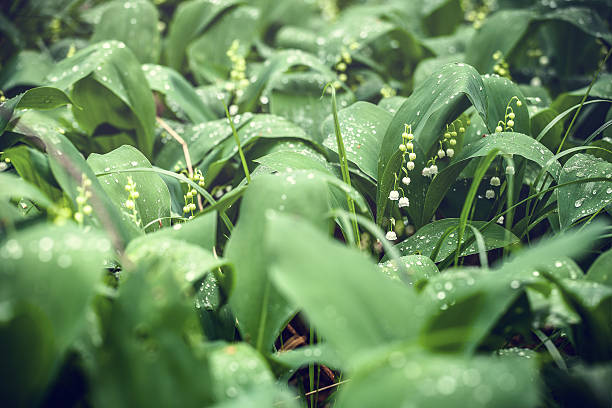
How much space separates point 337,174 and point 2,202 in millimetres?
590

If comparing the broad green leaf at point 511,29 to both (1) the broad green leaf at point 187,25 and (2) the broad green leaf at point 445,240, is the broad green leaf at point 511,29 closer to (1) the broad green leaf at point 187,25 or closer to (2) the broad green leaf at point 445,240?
(2) the broad green leaf at point 445,240

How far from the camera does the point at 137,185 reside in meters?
0.81

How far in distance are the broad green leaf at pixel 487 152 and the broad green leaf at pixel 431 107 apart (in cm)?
6

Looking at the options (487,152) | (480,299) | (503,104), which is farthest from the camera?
(503,104)

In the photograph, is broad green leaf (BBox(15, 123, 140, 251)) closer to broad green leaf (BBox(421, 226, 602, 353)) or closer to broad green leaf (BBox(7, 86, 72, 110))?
broad green leaf (BBox(7, 86, 72, 110))

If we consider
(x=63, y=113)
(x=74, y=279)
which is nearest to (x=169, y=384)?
(x=74, y=279)

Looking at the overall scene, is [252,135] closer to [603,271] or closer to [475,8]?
[603,271]

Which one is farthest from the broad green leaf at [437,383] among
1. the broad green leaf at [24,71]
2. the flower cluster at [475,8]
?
the flower cluster at [475,8]

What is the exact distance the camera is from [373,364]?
404mm

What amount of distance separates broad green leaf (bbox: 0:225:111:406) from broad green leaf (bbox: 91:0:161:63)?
112cm

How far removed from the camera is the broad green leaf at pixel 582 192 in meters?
0.79

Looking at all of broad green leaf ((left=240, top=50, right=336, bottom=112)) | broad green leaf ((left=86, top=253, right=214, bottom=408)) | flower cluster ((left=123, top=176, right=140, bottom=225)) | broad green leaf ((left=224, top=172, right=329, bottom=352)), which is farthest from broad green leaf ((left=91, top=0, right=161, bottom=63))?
broad green leaf ((left=86, top=253, right=214, bottom=408))

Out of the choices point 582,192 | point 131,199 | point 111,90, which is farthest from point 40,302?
point 582,192

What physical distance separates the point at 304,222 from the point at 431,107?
1.36 ft
